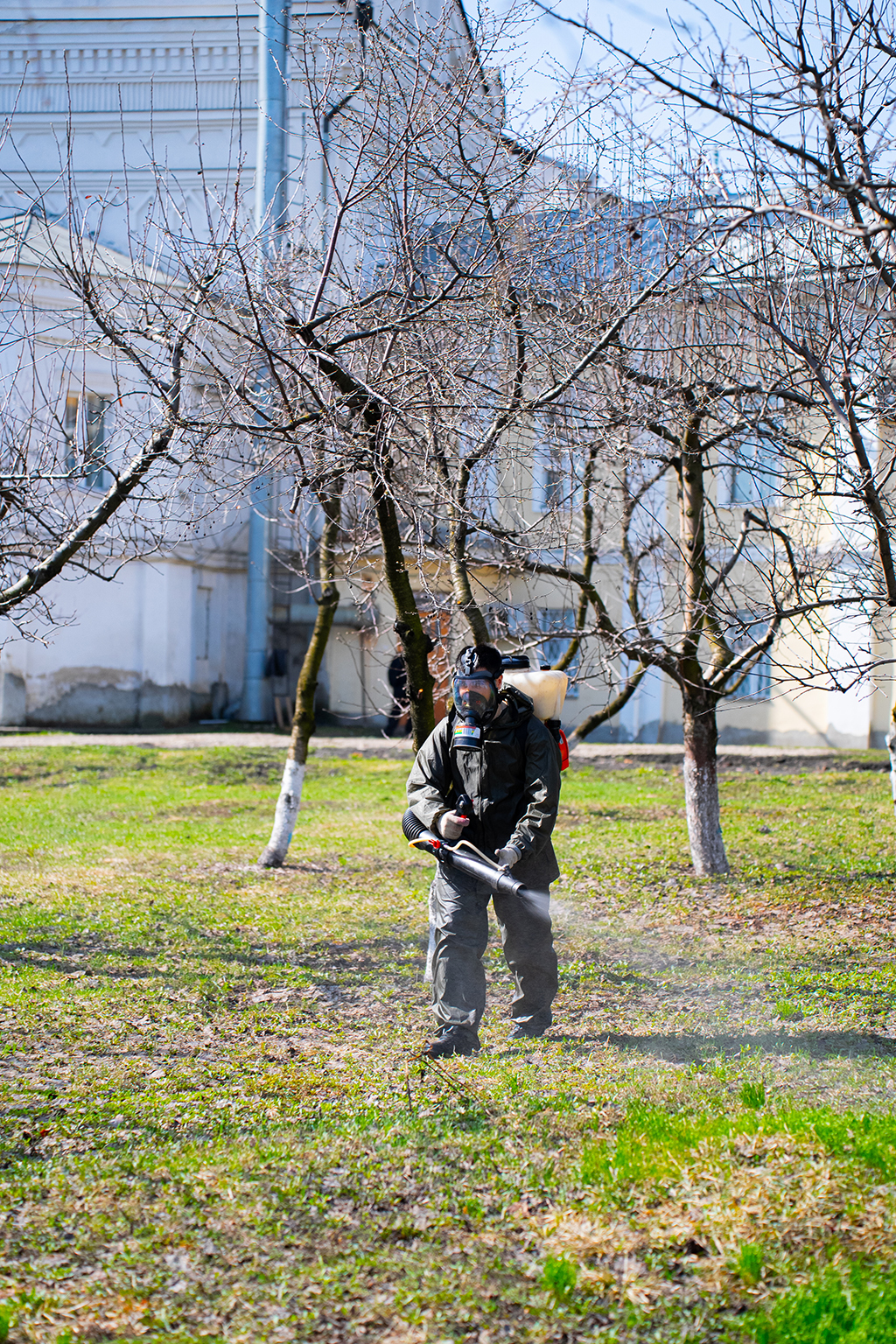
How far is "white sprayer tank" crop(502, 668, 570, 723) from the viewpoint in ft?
17.2

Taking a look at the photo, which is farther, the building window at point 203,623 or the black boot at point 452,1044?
the building window at point 203,623

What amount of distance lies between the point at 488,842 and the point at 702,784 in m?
4.20

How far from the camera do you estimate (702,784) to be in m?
8.83

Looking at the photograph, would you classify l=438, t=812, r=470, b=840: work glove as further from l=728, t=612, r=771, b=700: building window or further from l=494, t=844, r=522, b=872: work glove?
l=728, t=612, r=771, b=700: building window

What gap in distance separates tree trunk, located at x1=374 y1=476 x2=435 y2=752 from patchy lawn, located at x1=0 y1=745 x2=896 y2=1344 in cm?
159

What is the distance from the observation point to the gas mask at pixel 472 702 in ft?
15.9

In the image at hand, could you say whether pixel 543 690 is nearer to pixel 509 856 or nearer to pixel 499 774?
pixel 499 774

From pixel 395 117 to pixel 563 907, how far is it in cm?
558

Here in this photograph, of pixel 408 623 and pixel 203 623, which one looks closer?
pixel 408 623

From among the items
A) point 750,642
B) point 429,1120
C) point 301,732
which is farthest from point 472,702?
point 750,642

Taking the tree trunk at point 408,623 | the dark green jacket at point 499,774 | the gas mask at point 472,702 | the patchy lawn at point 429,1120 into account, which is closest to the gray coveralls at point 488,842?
the dark green jacket at point 499,774

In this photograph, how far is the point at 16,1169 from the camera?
3645 millimetres

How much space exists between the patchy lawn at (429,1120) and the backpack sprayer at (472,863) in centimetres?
71

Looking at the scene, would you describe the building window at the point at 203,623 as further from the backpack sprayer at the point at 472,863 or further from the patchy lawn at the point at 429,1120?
the backpack sprayer at the point at 472,863
